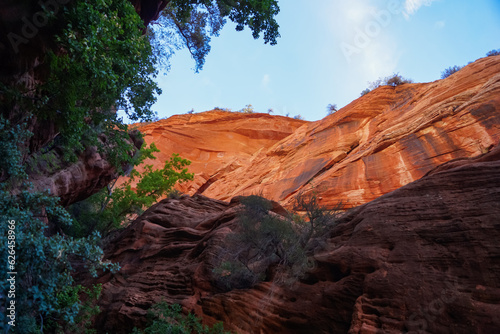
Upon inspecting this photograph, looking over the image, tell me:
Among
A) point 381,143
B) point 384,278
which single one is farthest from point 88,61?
point 381,143

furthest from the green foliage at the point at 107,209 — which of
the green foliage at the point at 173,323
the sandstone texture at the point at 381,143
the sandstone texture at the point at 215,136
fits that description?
the sandstone texture at the point at 215,136

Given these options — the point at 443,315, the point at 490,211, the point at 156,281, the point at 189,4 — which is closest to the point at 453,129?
the point at 490,211

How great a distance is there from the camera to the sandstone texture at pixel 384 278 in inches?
238

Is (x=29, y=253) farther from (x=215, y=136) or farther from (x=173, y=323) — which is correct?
(x=215, y=136)

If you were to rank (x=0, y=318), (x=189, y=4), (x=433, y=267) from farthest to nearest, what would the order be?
(x=189, y=4) < (x=433, y=267) < (x=0, y=318)

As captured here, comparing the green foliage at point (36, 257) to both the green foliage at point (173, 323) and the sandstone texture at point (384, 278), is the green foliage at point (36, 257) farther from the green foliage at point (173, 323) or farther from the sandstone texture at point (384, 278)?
the sandstone texture at point (384, 278)

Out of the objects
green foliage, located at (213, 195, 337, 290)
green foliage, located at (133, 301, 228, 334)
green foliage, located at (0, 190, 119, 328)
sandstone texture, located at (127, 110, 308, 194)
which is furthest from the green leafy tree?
sandstone texture, located at (127, 110, 308, 194)

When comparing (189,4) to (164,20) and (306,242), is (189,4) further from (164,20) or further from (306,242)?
(306,242)

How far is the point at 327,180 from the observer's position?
17625mm

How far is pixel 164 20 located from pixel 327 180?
544 inches

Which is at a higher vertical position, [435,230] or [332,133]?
[332,133]

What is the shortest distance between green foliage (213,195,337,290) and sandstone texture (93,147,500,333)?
42 centimetres

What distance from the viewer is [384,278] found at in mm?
7004

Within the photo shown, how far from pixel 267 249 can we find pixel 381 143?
1125cm
